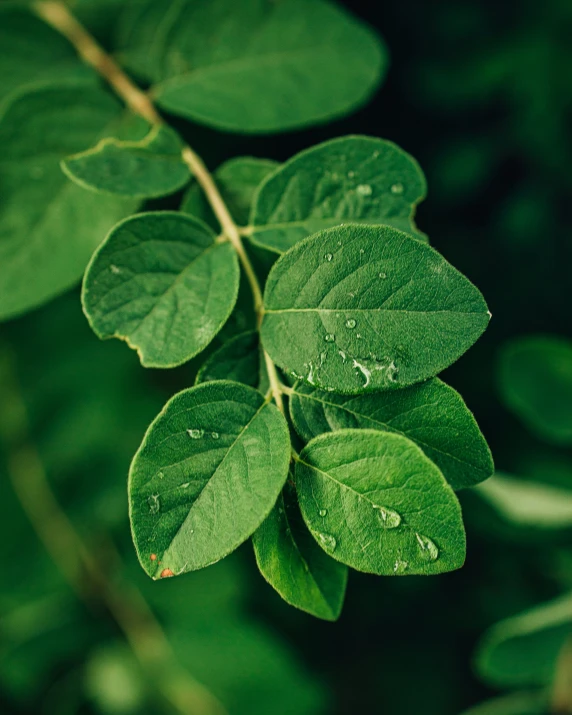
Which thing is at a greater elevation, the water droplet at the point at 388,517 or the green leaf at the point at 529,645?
the water droplet at the point at 388,517

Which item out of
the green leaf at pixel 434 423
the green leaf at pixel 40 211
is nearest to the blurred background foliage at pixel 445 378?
the green leaf at pixel 40 211

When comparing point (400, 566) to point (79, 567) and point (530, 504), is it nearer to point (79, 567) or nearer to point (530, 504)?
point (530, 504)

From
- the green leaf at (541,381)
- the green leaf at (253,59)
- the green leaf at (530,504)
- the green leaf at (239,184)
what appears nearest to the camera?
the green leaf at (239,184)

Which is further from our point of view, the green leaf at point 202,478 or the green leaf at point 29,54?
the green leaf at point 29,54

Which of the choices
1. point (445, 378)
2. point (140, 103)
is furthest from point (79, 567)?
point (140, 103)

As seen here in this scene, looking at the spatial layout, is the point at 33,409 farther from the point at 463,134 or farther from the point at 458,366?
the point at 463,134

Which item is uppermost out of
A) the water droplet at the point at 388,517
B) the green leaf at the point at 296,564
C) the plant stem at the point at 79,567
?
the water droplet at the point at 388,517

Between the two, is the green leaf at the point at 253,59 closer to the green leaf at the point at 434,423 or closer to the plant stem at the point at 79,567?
the green leaf at the point at 434,423

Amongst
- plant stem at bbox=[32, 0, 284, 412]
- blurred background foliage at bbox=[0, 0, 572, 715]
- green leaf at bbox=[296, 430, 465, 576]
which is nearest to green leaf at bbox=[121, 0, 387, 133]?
plant stem at bbox=[32, 0, 284, 412]

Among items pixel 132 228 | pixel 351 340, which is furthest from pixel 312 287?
pixel 132 228
